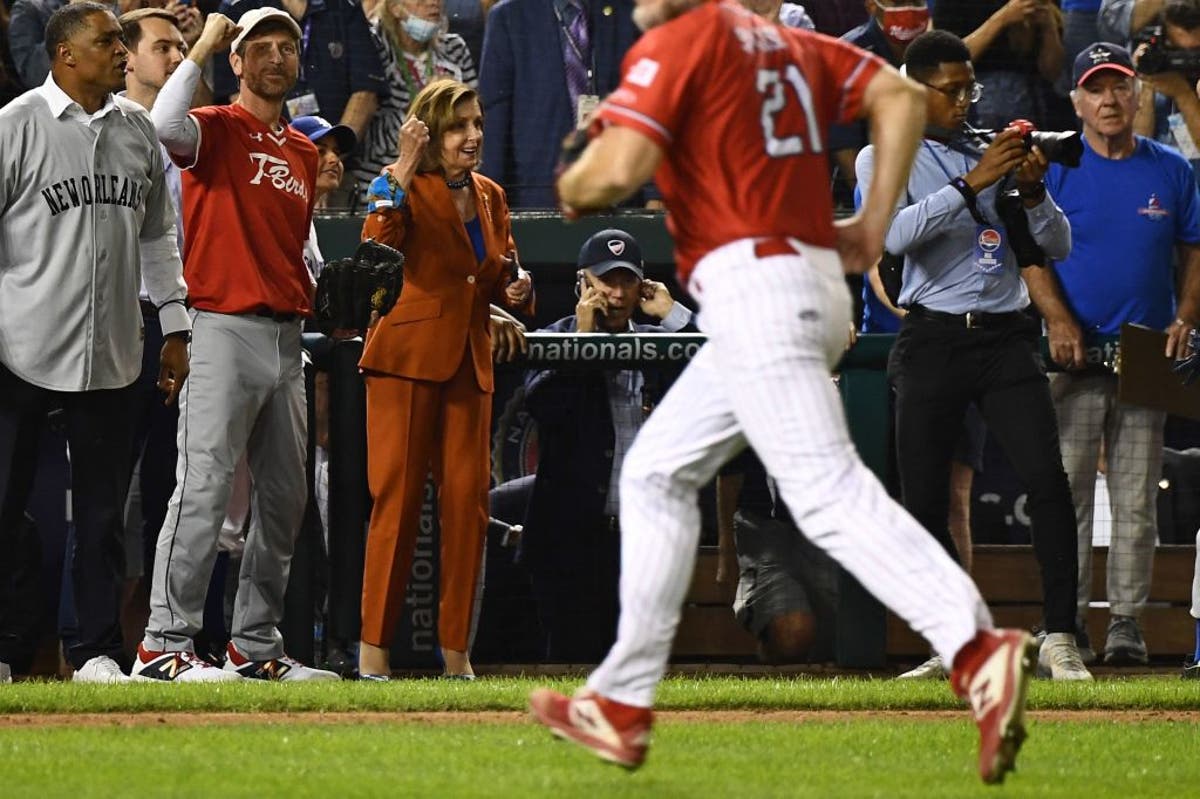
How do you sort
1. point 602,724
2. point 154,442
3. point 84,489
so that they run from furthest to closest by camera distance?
point 154,442
point 84,489
point 602,724

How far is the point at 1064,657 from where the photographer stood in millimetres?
6621

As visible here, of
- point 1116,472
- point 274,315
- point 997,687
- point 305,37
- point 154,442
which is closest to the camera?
point 997,687

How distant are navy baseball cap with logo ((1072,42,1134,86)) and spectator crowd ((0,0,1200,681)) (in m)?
0.02

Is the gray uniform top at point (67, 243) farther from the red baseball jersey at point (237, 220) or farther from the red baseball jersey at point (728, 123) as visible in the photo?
the red baseball jersey at point (728, 123)

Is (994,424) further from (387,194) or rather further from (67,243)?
(67,243)

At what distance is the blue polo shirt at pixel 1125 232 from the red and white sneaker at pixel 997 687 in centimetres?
416

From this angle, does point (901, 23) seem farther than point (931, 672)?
Yes

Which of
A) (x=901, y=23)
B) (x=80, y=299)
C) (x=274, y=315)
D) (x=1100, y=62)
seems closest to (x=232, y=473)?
(x=274, y=315)

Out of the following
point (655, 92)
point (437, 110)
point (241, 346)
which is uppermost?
point (655, 92)

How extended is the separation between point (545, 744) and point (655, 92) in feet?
5.75

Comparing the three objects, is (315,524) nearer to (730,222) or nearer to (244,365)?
(244,365)

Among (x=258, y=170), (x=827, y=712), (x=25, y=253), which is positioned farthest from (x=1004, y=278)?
(x=25, y=253)

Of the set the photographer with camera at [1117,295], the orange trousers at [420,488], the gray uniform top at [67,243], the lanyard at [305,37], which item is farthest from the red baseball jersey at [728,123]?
the lanyard at [305,37]

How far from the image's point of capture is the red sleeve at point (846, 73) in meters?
4.23
